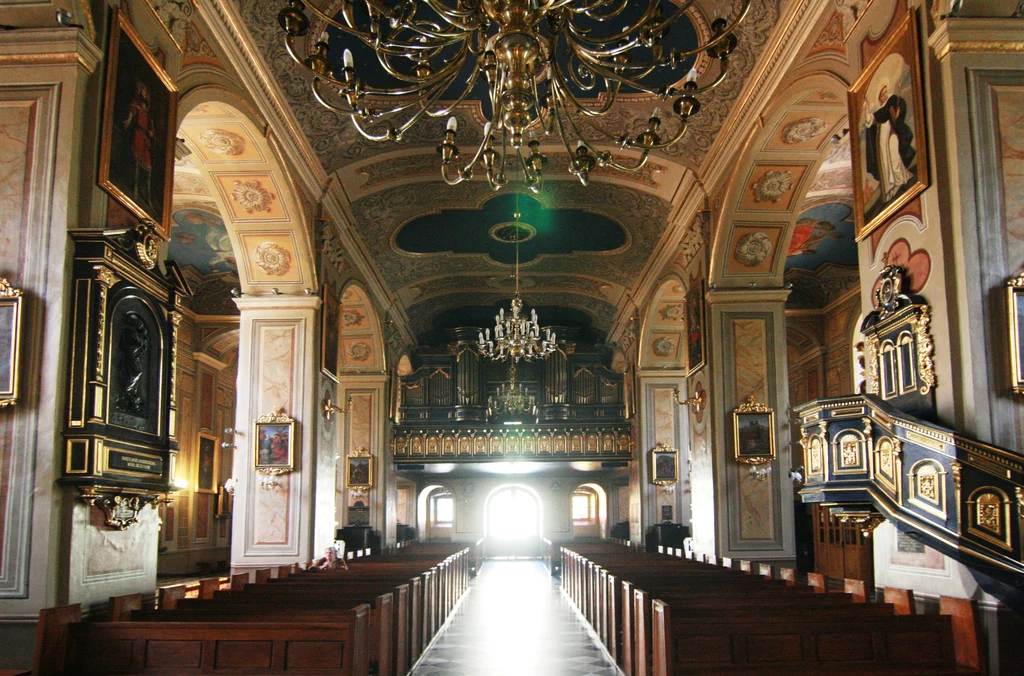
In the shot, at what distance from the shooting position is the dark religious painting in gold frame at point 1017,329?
5758 mm

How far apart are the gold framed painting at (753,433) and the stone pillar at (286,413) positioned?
5.86 metres

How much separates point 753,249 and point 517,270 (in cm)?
737

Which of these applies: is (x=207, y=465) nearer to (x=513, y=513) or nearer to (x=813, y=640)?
(x=513, y=513)

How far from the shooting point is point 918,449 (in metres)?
5.64

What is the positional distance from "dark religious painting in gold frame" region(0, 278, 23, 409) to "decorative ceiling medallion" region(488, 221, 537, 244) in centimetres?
1226

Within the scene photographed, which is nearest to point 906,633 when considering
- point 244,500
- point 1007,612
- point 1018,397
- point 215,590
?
point 1007,612

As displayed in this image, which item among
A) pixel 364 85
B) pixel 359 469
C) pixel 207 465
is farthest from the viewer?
pixel 207 465

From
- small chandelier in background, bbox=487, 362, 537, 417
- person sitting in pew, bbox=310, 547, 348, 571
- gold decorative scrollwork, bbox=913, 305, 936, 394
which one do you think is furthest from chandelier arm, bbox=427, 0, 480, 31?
small chandelier in background, bbox=487, 362, 537, 417

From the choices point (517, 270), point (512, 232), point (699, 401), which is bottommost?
point (699, 401)

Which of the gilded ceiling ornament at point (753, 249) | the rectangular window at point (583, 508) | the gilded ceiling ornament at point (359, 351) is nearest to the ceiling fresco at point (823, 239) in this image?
the gilded ceiling ornament at point (753, 249)

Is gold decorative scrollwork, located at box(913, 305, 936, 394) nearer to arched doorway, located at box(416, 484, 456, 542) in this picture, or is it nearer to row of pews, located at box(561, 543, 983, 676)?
row of pews, located at box(561, 543, 983, 676)

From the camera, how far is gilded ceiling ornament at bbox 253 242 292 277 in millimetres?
12500

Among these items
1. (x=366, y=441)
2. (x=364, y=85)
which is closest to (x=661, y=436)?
(x=366, y=441)

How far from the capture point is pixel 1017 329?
580 centimetres
